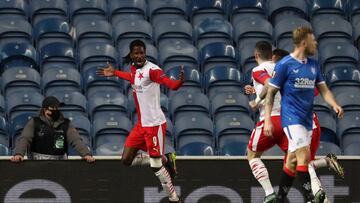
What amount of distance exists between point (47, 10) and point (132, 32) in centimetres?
151

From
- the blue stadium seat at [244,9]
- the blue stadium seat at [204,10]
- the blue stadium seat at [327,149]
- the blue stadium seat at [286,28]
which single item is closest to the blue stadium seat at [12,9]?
the blue stadium seat at [204,10]

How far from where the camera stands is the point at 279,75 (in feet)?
41.4

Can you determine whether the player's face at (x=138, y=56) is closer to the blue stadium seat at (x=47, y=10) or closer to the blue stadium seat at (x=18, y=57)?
the blue stadium seat at (x=18, y=57)

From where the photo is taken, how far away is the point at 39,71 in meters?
19.0

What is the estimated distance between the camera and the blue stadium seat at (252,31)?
19719 mm

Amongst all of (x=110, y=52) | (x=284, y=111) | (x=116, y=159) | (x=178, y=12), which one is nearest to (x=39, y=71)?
(x=110, y=52)

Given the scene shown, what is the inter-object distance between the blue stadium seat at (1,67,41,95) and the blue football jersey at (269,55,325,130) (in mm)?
6280

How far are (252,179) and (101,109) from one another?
11.8ft

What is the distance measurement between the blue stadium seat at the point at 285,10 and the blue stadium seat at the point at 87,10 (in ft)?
8.95

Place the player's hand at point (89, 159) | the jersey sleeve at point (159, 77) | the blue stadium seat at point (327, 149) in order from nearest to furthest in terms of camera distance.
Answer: the jersey sleeve at point (159, 77)
the player's hand at point (89, 159)
the blue stadium seat at point (327, 149)

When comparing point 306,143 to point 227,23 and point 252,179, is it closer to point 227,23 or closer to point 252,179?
point 252,179

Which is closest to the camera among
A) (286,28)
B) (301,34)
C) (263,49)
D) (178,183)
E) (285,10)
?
(301,34)

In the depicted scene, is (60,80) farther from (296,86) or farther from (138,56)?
(296,86)

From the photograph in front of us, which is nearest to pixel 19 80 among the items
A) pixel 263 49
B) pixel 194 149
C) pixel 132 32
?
pixel 132 32
